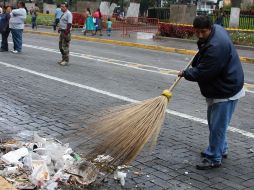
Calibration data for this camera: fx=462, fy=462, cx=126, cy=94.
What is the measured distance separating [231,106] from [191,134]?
134 cm

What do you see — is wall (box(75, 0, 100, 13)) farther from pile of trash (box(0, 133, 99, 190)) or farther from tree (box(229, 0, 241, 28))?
pile of trash (box(0, 133, 99, 190))

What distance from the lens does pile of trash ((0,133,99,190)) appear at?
418cm

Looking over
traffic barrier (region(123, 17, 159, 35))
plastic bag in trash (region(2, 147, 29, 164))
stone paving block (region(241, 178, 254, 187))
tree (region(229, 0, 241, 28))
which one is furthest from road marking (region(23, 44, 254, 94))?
tree (region(229, 0, 241, 28))

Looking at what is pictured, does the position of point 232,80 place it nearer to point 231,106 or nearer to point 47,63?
point 231,106

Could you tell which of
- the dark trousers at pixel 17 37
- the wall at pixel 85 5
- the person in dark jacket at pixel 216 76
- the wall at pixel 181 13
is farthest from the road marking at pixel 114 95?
the wall at pixel 85 5

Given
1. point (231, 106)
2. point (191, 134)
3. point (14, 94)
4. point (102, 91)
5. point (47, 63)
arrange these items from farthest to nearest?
1. point (47, 63)
2. point (102, 91)
3. point (14, 94)
4. point (191, 134)
5. point (231, 106)

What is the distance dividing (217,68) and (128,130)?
3.53 feet

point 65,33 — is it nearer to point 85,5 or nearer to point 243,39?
point 243,39

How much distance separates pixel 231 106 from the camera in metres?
4.87

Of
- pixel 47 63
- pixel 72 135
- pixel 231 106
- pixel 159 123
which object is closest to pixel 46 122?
pixel 72 135

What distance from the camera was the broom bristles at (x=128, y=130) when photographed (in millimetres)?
4520

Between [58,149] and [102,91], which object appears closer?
[58,149]

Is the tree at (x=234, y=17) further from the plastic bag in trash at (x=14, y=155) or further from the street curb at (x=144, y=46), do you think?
the plastic bag in trash at (x=14, y=155)

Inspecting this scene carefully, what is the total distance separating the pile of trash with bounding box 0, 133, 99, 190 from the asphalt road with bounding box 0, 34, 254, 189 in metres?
0.31
